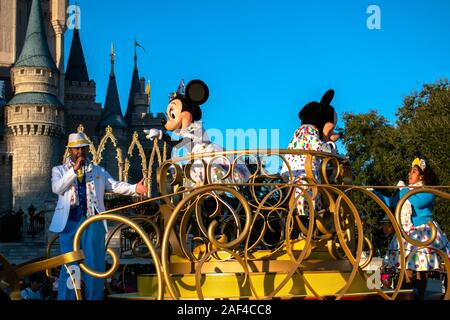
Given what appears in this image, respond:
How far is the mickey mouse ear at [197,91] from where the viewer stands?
16.0 ft

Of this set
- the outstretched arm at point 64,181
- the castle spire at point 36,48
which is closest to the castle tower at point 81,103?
the castle spire at point 36,48

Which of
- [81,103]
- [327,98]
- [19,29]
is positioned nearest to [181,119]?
[327,98]

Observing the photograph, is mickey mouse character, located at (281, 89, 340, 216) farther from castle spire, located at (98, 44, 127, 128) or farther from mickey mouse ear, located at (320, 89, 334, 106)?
castle spire, located at (98, 44, 127, 128)

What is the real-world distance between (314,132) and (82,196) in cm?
171

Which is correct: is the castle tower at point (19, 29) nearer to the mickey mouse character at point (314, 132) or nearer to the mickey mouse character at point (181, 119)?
the mickey mouse character at point (181, 119)

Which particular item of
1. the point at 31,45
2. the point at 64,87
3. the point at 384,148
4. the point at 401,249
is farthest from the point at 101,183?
the point at 64,87

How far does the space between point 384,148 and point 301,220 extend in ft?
74.3

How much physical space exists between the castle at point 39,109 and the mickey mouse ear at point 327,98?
32794mm

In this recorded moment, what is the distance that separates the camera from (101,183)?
5336 mm

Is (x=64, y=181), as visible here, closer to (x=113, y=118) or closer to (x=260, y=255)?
(x=260, y=255)

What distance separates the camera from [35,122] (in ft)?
141
